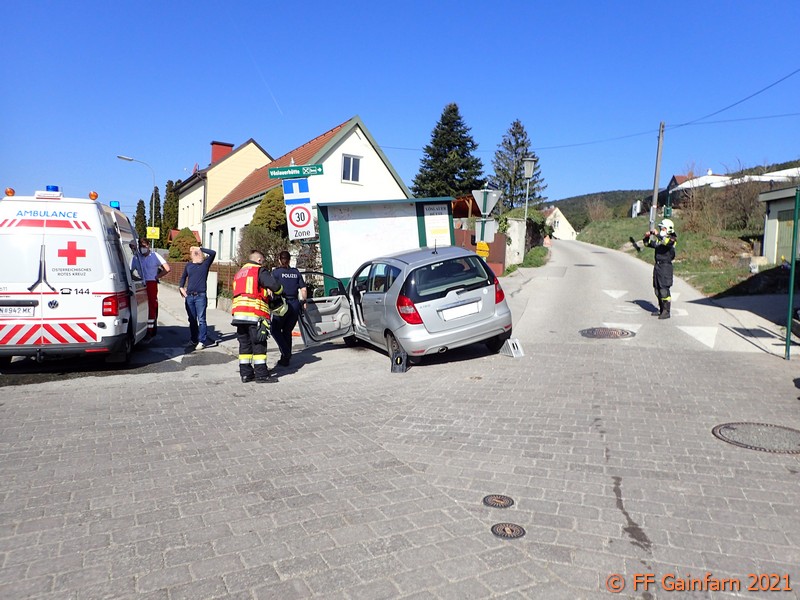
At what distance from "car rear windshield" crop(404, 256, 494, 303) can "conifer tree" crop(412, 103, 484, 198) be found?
4498 centimetres

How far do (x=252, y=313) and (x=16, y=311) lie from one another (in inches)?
126

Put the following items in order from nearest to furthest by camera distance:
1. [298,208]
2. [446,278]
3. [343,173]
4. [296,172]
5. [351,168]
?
[446,278] → [296,172] → [298,208] → [343,173] → [351,168]

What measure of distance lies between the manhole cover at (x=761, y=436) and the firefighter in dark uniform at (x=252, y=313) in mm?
5249

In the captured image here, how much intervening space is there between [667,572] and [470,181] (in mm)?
52495

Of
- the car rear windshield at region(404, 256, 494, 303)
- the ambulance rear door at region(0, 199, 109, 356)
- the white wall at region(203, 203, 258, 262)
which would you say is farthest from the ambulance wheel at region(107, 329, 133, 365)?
Result: the white wall at region(203, 203, 258, 262)

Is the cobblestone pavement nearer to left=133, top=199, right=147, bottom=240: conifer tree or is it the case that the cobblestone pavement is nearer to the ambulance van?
the ambulance van

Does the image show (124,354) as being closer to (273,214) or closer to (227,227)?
(273,214)

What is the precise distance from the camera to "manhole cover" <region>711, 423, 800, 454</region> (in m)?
4.98

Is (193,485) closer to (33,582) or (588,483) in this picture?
(33,582)

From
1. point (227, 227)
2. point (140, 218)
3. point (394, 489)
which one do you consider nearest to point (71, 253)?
point (394, 489)

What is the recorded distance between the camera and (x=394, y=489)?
4.30 metres

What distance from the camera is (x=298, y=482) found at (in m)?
4.45

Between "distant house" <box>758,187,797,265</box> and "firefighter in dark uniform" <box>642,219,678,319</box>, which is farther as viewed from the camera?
"distant house" <box>758,187,797,265</box>

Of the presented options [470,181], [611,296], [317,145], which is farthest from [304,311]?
[470,181]
